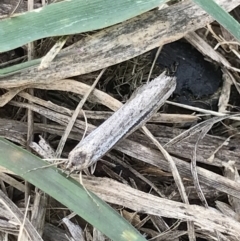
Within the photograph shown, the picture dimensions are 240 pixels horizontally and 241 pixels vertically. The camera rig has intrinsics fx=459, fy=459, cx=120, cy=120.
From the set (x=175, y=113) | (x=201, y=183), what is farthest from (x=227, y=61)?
(x=201, y=183)

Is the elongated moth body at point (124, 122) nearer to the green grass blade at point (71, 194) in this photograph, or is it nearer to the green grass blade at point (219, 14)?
the green grass blade at point (71, 194)

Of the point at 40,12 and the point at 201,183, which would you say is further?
the point at 201,183

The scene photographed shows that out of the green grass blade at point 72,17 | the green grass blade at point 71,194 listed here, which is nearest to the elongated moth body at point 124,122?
the green grass blade at point 71,194

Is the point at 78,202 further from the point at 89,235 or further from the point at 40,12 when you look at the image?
the point at 40,12

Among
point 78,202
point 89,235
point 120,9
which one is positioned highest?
point 120,9

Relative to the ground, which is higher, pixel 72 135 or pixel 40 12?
pixel 40 12

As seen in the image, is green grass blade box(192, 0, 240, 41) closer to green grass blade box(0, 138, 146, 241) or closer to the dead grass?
the dead grass
